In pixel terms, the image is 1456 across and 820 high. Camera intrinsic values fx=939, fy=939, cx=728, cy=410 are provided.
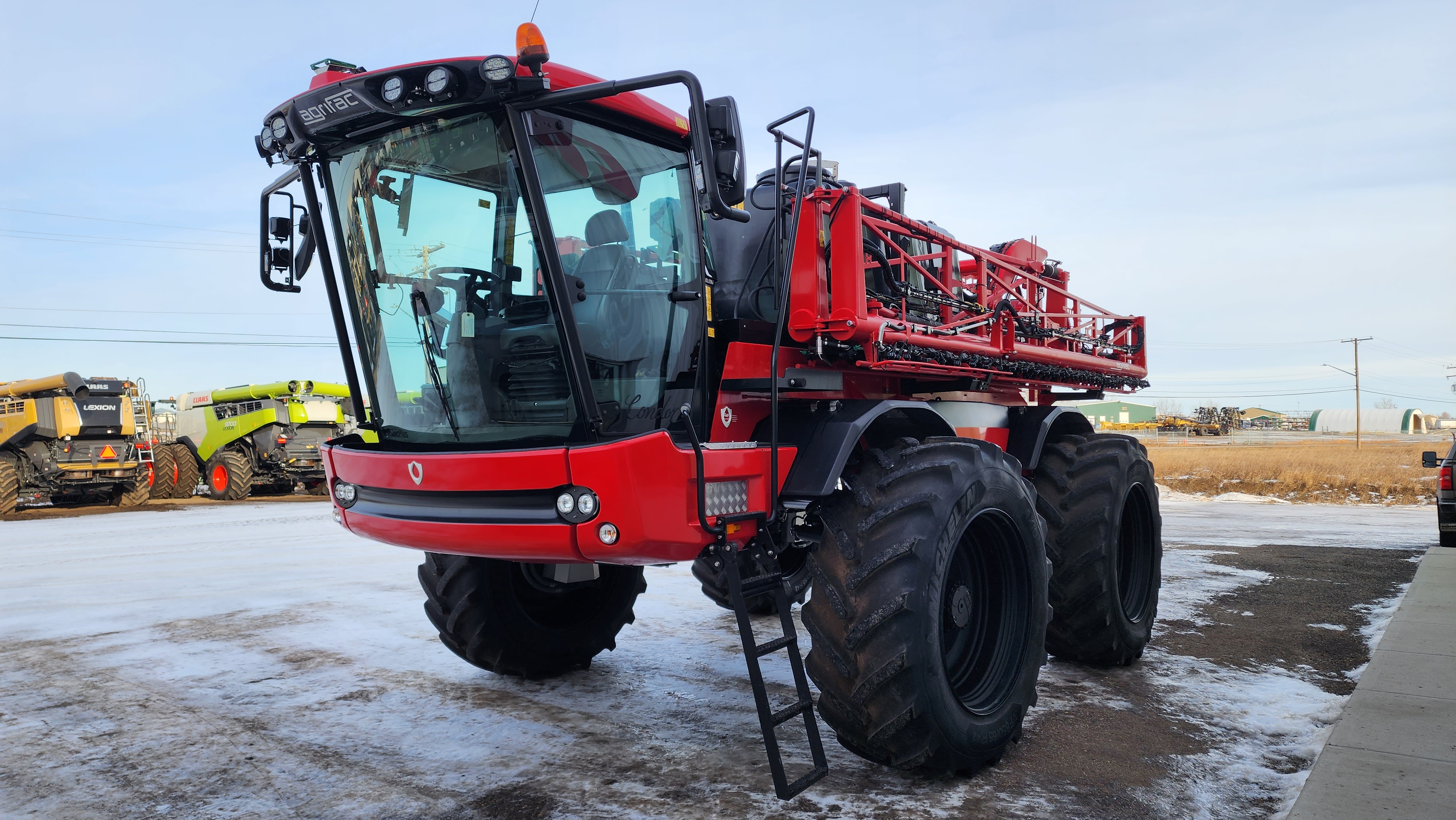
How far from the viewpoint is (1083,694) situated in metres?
5.09

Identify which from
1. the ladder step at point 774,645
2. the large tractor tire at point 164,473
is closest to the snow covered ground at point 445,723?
the ladder step at point 774,645

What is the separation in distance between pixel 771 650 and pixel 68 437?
2062 cm

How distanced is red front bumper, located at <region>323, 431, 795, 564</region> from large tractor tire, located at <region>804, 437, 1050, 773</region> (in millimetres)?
451

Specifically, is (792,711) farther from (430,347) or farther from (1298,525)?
(1298,525)

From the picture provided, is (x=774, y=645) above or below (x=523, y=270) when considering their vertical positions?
below

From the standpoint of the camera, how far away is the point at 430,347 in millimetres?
3975

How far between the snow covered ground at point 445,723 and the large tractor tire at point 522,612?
0.58 feet

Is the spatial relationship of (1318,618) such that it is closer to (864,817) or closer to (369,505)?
(864,817)

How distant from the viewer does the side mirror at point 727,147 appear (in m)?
3.36

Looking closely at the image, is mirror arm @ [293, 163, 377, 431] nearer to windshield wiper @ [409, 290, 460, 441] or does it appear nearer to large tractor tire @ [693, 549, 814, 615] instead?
windshield wiper @ [409, 290, 460, 441]

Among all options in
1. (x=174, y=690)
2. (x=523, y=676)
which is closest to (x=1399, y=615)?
(x=523, y=676)

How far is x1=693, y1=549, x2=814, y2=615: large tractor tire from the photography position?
381cm

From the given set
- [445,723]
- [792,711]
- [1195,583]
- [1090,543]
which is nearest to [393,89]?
[792,711]

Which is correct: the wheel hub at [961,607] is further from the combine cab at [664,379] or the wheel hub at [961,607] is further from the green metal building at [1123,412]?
the green metal building at [1123,412]
